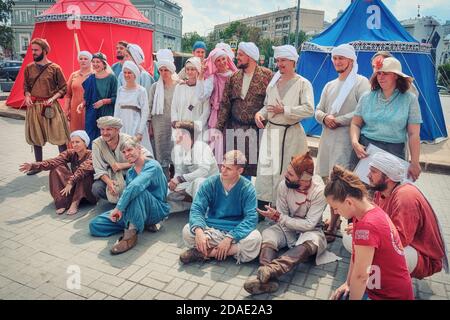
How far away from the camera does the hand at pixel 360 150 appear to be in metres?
3.32

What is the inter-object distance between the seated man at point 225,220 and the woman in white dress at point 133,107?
6.07ft

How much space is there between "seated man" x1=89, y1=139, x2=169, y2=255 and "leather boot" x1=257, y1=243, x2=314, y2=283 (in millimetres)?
1363

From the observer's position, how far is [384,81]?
10.3 feet

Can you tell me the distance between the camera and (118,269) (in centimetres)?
306

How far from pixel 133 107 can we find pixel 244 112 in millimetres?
1613

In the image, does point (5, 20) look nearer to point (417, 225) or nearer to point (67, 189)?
point (67, 189)

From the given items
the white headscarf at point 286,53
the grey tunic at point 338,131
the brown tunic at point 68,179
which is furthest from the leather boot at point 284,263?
the brown tunic at point 68,179

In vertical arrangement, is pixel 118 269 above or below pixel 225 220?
below

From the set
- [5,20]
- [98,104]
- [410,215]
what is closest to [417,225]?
[410,215]

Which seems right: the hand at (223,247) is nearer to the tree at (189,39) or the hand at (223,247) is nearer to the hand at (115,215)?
the hand at (115,215)

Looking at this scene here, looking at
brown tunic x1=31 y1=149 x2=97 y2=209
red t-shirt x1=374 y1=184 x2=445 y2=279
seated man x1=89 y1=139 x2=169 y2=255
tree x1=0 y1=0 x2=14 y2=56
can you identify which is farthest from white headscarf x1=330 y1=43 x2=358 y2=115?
tree x1=0 y1=0 x2=14 y2=56

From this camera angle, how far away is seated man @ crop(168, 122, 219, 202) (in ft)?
13.3
